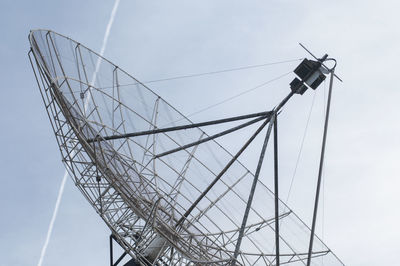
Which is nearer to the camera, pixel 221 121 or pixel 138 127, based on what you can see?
pixel 221 121

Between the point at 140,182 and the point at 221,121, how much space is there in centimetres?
436

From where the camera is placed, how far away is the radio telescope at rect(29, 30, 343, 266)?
88.5 feet

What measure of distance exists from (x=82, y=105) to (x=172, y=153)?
5.61 meters

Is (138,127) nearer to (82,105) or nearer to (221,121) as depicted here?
(82,105)

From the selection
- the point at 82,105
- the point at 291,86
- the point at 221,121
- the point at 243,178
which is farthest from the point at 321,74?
the point at 82,105

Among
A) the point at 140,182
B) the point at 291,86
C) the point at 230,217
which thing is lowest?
the point at 140,182

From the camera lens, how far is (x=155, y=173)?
31.1 metres

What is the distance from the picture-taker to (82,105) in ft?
94.8

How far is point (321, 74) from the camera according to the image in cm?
2667

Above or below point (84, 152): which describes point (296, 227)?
above

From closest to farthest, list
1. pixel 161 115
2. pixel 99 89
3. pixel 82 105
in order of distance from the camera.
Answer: pixel 82 105 < pixel 99 89 < pixel 161 115

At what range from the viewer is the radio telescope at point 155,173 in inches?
1062

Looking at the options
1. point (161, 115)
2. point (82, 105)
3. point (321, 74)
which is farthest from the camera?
point (161, 115)

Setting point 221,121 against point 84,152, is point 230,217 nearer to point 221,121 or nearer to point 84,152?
point 221,121
